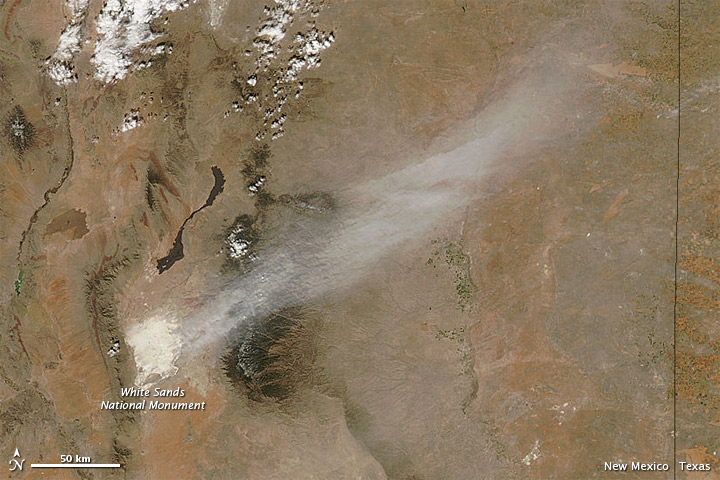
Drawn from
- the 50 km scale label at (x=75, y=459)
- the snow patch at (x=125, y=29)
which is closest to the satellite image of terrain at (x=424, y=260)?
the 50 km scale label at (x=75, y=459)

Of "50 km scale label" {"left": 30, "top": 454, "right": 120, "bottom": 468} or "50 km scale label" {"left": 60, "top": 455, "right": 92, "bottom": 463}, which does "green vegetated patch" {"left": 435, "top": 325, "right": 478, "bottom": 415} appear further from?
"50 km scale label" {"left": 60, "top": 455, "right": 92, "bottom": 463}

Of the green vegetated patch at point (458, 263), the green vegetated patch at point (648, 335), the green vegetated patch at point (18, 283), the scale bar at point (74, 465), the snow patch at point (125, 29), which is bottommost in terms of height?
the green vegetated patch at point (648, 335)

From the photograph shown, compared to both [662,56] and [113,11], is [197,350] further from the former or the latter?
[662,56]

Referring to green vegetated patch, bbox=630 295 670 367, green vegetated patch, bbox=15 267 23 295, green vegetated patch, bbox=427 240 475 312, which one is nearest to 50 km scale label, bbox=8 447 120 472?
green vegetated patch, bbox=15 267 23 295

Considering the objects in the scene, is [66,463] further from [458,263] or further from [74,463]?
[458,263]

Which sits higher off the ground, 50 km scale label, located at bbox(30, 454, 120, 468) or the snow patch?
the snow patch

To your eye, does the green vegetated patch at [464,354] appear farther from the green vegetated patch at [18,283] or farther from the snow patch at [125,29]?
the green vegetated patch at [18,283]
